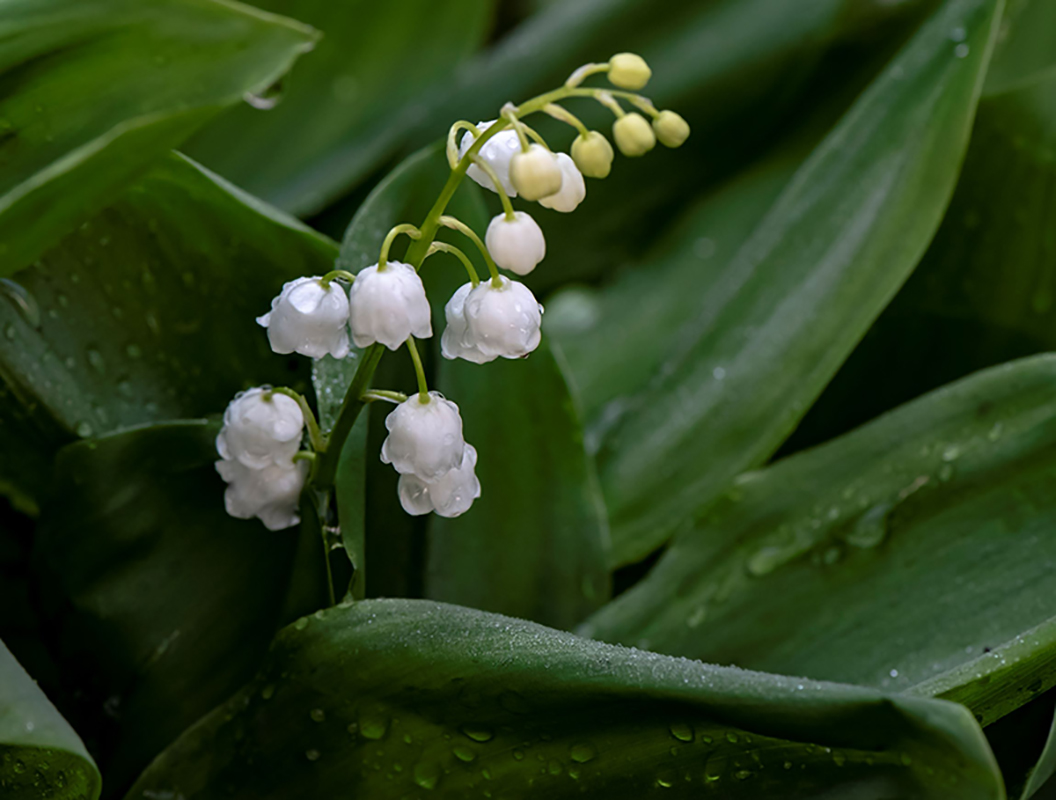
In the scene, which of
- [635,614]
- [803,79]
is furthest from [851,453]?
[803,79]

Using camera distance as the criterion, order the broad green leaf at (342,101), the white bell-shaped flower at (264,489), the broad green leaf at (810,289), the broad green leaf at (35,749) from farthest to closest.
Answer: the broad green leaf at (342,101) < the broad green leaf at (810,289) < the white bell-shaped flower at (264,489) < the broad green leaf at (35,749)

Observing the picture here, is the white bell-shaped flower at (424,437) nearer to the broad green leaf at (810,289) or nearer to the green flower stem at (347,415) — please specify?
the green flower stem at (347,415)

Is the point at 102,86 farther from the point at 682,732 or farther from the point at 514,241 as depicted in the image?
the point at 682,732

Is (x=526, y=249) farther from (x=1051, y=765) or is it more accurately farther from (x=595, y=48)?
(x=595, y=48)

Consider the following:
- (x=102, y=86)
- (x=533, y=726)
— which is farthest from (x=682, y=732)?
(x=102, y=86)

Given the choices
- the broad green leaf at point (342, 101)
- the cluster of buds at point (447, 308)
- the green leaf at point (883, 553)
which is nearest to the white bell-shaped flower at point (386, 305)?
the cluster of buds at point (447, 308)

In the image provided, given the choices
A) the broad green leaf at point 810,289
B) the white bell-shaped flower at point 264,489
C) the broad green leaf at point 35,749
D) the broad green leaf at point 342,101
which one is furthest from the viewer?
the broad green leaf at point 342,101
